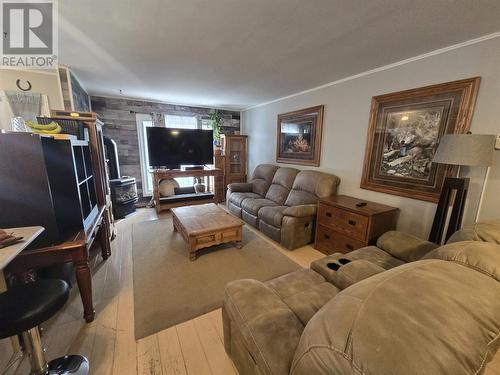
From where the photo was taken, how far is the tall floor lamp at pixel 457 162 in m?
1.62

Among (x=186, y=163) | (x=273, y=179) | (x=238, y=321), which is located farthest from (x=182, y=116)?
(x=238, y=321)

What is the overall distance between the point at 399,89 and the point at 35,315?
360 cm

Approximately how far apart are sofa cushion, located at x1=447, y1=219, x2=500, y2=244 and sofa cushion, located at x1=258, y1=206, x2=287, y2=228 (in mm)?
1945

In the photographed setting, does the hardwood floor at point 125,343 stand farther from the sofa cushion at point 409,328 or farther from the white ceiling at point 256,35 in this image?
the white ceiling at point 256,35

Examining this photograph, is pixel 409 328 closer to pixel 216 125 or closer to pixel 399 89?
pixel 399 89

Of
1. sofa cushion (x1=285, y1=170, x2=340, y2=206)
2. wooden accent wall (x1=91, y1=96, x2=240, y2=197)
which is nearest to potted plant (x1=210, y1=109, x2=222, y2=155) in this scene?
wooden accent wall (x1=91, y1=96, x2=240, y2=197)

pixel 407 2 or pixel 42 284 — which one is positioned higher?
pixel 407 2

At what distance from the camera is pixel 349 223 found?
8.13 ft

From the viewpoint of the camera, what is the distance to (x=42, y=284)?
1.20 m

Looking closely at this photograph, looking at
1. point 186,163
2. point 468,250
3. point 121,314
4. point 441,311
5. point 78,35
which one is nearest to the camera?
point 441,311

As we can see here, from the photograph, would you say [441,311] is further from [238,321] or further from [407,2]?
[407,2]

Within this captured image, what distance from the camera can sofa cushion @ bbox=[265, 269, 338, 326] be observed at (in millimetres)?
1226

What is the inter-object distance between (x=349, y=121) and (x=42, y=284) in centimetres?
353

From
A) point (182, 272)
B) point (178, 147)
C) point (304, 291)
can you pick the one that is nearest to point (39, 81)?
point (178, 147)
